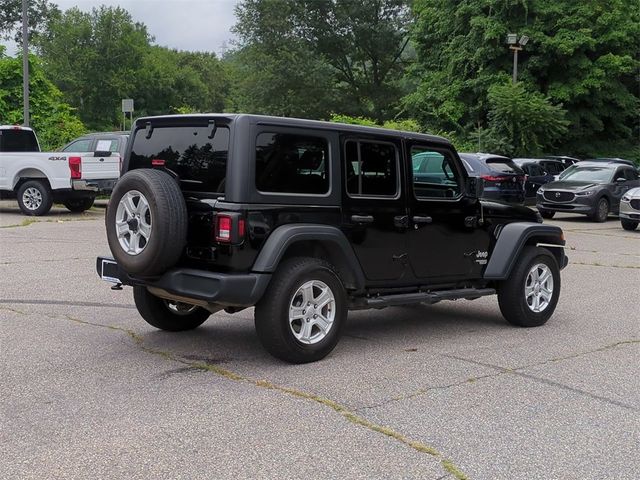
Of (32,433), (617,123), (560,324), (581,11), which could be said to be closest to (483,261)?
(560,324)

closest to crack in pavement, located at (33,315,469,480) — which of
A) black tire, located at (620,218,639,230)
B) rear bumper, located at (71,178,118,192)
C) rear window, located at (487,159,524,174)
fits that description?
rear bumper, located at (71,178,118,192)

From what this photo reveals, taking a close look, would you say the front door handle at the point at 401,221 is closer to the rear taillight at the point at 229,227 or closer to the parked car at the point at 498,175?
the rear taillight at the point at 229,227

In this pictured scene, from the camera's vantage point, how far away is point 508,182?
1842cm

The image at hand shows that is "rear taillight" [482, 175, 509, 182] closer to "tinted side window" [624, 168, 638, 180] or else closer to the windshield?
the windshield

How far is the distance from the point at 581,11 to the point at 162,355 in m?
34.2

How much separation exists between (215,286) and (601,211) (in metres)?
17.4

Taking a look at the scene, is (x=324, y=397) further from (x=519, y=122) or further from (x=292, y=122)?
(x=519, y=122)

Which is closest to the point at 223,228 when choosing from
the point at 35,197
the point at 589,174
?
the point at 35,197

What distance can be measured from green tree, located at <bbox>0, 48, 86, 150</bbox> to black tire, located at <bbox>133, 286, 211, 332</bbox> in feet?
69.3

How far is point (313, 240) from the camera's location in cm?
566

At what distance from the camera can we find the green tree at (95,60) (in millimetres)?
63250

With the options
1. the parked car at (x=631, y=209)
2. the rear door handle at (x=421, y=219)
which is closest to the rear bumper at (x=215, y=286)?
the rear door handle at (x=421, y=219)

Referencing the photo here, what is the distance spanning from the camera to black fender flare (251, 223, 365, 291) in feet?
17.4

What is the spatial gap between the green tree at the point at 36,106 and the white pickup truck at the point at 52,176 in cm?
922
